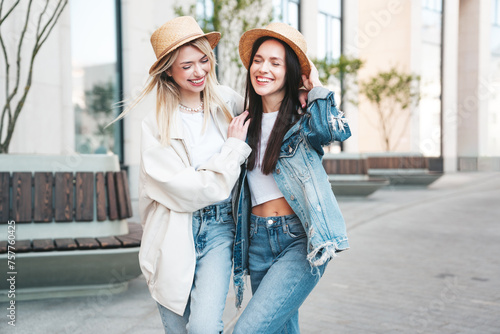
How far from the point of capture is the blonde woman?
2.34 meters

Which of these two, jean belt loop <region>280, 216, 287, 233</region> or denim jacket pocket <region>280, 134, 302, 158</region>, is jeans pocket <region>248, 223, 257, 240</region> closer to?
jean belt loop <region>280, 216, 287, 233</region>

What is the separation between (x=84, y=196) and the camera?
505 cm

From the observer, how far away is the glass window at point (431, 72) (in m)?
28.5

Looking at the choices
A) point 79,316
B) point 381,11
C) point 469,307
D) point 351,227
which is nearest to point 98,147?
point 351,227

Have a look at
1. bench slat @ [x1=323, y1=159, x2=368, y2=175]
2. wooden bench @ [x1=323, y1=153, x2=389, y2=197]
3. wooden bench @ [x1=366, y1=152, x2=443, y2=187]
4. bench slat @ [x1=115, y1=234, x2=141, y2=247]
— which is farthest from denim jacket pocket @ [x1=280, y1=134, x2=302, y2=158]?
wooden bench @ [x1=366, y1=152, x2=443, y2=187]

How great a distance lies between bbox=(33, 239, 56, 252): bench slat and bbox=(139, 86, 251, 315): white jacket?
2335 millimetres

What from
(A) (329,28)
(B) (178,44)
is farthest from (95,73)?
(A) (329,28)

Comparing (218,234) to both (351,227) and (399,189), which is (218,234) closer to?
(351,227)

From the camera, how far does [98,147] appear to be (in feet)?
39.1

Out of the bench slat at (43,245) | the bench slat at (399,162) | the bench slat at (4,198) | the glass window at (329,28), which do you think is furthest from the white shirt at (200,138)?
the glass window at (329,28)

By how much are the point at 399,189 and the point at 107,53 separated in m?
9.70

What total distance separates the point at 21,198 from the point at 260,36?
3.26 m

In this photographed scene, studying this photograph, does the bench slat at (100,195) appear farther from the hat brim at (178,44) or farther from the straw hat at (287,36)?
the straw hat at (287,36)

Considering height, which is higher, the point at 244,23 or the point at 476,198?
the point at 244,23
